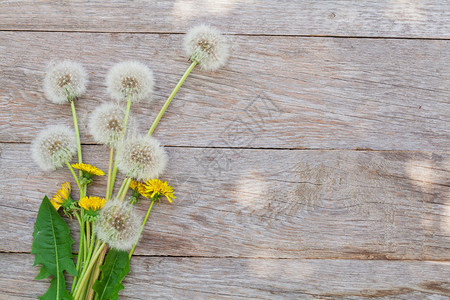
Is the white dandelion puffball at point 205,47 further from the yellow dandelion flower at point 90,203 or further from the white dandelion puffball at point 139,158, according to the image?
the yellow dandelion flower at point 90,203

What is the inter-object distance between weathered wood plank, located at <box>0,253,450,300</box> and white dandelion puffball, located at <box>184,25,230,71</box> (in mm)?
593

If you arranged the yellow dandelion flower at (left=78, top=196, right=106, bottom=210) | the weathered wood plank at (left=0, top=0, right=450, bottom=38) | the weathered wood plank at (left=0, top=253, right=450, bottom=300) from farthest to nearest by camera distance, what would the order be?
the weathered wood plank at (left=0, top=0, right=450, bottom=38), the weathered wood plank at (left=0, top=253, right=450, bottom=300), the yellow dandelion flower at (left=78, top=196, right=106, bottom=210)

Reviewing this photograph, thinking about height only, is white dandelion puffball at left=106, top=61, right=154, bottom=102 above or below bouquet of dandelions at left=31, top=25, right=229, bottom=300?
above

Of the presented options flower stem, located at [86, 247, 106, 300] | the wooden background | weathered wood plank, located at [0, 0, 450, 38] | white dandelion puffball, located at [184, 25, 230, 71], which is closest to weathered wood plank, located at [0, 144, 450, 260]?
the wooden background

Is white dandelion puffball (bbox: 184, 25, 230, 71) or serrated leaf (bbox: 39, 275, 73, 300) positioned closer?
serrated leaf (bbox: 39, 275, 73, 300)

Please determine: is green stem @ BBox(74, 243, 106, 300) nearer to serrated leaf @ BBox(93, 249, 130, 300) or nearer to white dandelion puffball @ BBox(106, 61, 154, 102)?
serrated leaf @ BBox(93, 249, 130, 300)

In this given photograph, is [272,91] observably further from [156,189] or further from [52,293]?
[52,293]

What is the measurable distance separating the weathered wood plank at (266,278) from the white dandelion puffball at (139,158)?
0.26 meters

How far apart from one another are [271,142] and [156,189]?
377mm

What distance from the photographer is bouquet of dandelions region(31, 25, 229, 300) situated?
38.2 inches

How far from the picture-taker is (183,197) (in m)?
1.09

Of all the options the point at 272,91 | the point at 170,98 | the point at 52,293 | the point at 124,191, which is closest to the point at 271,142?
the point at 272,91

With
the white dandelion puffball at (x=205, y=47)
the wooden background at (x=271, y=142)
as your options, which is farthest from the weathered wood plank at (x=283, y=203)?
the white dandelion puffball at (x=205, y=47)

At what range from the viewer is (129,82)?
41.6 inches
